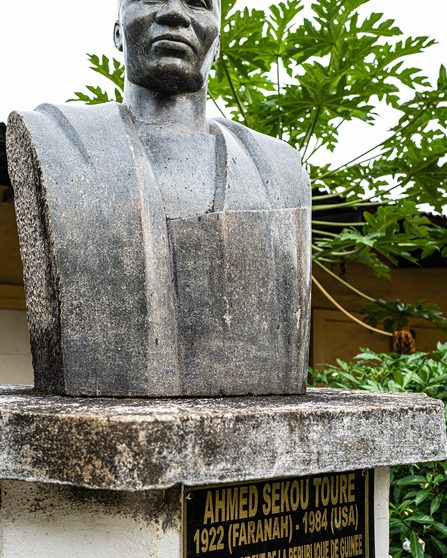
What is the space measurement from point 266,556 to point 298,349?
588 mm

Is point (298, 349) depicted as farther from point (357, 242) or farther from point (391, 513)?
point (357, 242)

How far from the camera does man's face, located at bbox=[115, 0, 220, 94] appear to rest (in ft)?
6.77

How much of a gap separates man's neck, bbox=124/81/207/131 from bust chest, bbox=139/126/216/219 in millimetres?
47

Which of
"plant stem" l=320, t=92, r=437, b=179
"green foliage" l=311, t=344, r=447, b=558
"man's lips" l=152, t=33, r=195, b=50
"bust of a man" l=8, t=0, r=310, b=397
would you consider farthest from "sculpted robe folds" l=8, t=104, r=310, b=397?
"plant stem" l=320, t=92, r=437, b=179

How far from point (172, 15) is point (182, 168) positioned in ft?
1.38

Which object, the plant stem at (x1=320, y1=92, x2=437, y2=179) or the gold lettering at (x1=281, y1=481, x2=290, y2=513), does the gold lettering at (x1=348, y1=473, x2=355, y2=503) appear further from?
the plant stem at (x1=320, y1=92, x2=437, y2=179)

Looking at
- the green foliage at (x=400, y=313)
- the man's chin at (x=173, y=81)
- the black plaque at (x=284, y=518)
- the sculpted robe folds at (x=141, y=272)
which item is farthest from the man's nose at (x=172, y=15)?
the green foliage at (x=400, y=313)

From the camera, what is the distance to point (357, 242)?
12.1ft

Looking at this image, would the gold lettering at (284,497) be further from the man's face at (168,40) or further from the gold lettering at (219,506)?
the man's face at (168,40)

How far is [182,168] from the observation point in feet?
6.73

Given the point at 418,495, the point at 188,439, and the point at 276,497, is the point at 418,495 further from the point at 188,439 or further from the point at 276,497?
the point at 188,439

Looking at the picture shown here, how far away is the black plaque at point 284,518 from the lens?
1619 mm

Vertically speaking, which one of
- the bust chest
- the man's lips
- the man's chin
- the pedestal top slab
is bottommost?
the pedestal top slab

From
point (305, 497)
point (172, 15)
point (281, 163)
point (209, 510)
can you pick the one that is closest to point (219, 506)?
point (209, 510)
